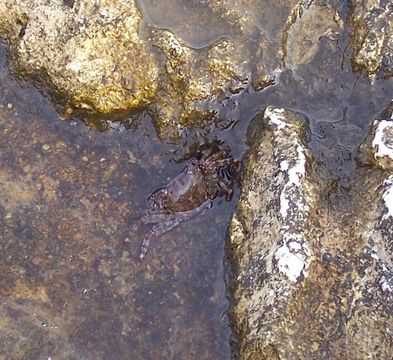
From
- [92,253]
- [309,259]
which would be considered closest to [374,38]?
[309,259]

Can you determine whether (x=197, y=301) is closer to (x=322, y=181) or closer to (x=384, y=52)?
(x=322, y=181)

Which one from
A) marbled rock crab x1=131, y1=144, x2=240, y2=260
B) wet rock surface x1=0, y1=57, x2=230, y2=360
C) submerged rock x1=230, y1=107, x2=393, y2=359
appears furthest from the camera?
marbled rock crab x1=131, y1=144, x2=240, y2=260

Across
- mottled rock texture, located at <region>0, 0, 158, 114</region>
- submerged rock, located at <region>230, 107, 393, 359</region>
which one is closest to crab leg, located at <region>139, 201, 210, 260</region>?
submerged rock, located at <region>230, 107, 393, 359</region>

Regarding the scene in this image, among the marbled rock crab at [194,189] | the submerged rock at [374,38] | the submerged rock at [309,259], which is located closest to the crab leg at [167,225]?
the marbled rock crab at [194,189]

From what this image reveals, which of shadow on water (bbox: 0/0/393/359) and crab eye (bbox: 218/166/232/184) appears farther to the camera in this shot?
crab eye (bbox: 218/166/232/184)

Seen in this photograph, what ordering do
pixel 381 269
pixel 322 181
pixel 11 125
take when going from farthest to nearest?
pixel 11 125, pixel 322 181, pixel 381 269

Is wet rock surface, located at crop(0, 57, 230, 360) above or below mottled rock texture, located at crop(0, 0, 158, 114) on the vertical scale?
below

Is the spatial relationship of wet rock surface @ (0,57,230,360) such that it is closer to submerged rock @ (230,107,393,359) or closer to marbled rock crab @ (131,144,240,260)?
marbled rock crab @ (131,144,240,260)

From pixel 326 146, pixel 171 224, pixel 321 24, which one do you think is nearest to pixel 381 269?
pixel 326 146

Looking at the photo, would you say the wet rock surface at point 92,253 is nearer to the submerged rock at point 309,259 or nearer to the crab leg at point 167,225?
the crab leg at point 167,225
